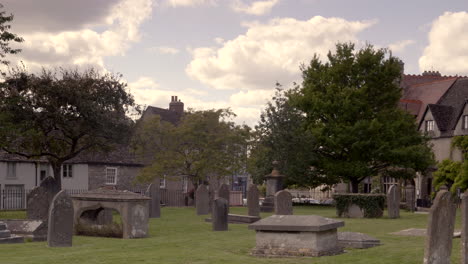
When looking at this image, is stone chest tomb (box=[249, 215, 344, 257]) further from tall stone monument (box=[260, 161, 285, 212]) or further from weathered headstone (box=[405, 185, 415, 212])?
weathered headstone (box=[405, 185, 415, 212])

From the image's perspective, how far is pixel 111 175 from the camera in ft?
196

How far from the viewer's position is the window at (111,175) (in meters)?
59.5

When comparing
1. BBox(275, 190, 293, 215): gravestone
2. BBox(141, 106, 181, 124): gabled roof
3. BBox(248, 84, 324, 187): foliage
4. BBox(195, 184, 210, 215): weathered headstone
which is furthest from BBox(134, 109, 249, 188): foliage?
BBox(275, 190, 293, 215): gravestone

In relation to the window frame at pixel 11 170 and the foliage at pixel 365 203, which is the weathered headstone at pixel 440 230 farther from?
the window frame at pixel 11 170

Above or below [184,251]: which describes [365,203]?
above

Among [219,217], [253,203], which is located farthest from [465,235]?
[253,203]

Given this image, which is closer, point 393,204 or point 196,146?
point 393,204

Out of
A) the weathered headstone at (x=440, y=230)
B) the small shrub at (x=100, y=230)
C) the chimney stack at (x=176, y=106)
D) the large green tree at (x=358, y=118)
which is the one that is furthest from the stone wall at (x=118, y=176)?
the weathered headstone at (x=440, y=230)

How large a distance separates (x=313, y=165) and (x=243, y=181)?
34.8m

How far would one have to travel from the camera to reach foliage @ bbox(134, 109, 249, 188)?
50.4 metres

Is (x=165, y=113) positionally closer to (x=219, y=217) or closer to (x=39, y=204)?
(x=219, y=217)

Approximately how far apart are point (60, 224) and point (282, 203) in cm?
1329

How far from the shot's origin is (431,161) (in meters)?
50.0

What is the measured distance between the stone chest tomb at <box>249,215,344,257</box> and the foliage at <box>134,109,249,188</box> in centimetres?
3348
